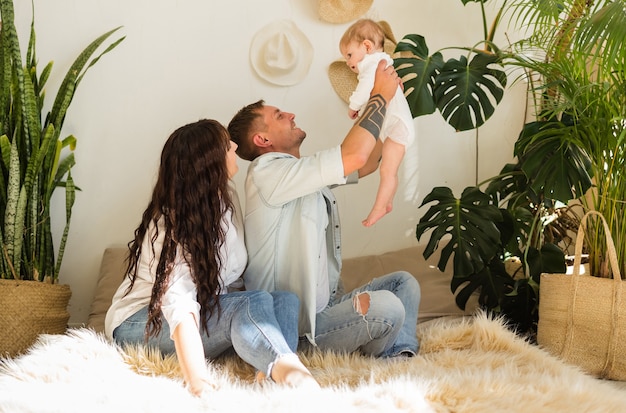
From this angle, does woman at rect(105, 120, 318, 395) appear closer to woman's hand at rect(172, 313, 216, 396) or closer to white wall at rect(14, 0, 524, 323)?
woman's hand at rect(172, 313, 216, 396)

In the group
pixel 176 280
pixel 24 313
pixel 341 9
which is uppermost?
pixel 341 9

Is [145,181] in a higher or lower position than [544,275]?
higher

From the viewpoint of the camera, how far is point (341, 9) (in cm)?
313

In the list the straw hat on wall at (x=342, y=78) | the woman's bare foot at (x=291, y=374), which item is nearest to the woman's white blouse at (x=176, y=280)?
the woman's bare foot at (x=291, y=374)

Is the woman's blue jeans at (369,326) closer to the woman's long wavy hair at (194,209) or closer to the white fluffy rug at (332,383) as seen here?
the white fluffy rug at (332,383)

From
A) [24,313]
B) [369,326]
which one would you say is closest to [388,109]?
[369,326]

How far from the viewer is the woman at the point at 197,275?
1.90 meters

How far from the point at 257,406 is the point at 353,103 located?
1.07 metres

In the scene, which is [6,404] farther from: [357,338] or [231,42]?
[231,42]

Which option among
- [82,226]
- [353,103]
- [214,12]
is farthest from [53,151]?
[353,103]

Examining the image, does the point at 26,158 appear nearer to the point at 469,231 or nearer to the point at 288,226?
the point at 288,226

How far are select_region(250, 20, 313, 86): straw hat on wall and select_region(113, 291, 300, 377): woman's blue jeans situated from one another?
137 cm

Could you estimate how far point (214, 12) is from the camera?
315cm

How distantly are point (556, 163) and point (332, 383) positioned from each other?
107 cm
